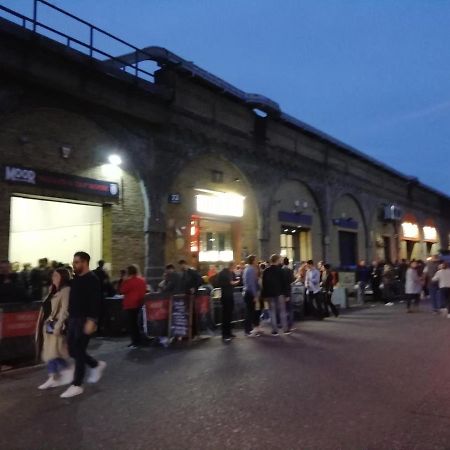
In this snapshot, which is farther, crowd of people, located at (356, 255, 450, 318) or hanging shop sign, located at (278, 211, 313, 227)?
hanging shop sign, located at (278, 211, 313, 227)

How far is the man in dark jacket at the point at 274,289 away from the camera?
11.7 meters

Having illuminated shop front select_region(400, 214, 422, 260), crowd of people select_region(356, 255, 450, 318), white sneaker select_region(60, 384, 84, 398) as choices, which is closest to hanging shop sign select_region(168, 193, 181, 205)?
crowd of people select_region(356, 255, 450, 318)

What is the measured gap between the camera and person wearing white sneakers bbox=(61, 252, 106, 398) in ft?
20.7

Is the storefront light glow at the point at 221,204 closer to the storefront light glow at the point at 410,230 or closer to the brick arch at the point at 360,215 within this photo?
the brick arch at the point at 360,215

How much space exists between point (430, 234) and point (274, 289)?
1398 inches

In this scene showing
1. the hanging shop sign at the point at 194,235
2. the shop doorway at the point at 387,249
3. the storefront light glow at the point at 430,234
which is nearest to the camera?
the hanging shop sign at the point at 194,235

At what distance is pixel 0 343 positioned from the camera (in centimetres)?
836

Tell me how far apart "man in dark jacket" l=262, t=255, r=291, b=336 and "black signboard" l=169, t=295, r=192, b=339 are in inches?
72.2

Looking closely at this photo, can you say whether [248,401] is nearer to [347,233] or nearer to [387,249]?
[347,233]

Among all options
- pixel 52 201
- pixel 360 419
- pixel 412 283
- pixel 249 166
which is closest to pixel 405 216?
pixel 249 166

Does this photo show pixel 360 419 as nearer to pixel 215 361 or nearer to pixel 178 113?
pixel 215 361

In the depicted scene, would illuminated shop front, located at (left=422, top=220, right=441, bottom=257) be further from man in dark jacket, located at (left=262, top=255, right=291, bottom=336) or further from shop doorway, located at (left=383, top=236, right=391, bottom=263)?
man in dark jacket, located at (left=262, top=255, right=291, bottom=336)

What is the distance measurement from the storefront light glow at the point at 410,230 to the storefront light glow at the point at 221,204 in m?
20.3

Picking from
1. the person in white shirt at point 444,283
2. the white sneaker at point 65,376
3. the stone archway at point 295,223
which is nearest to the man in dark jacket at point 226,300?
the white sneaker at point 65,376
